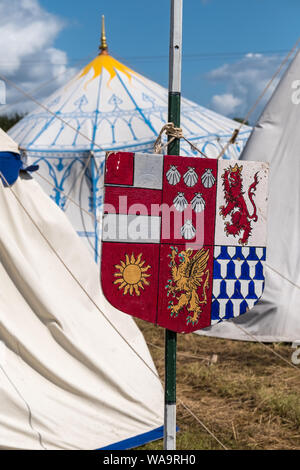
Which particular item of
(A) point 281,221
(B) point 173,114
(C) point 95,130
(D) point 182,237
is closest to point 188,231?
(D) point 182,237

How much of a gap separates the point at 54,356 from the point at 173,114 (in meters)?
1.35

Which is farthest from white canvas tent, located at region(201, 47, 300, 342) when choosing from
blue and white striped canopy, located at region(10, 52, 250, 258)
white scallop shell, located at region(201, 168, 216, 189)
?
white scallop shell, located at region(201, 168, 216, 189)

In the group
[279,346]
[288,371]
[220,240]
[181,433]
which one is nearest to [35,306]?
[181,433]

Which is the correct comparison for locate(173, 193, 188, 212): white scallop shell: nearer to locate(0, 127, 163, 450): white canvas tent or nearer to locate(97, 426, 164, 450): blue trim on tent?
locate(0, 127, 163, 450): white canvas tent

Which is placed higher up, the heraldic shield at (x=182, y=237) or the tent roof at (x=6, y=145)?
the tent roof at (x=6, y=145)

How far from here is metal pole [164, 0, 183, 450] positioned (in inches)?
69.2

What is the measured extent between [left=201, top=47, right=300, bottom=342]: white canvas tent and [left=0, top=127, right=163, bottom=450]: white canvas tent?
1.78 meters

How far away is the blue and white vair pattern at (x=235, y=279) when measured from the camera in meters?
1.81

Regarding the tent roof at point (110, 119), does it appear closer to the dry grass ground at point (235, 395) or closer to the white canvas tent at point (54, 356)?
the dry grass ground at point (235, 395)

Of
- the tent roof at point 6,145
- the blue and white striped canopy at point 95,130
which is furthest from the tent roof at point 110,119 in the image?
the tent roof at point 6,145

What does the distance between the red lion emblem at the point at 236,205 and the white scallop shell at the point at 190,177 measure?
0.10 metres

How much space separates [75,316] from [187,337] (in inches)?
81.0

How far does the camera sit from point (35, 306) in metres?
2.62

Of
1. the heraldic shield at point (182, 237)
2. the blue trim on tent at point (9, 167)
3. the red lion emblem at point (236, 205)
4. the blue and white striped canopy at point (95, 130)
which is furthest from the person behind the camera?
the blue and white striped canopy at point (95, 130)
